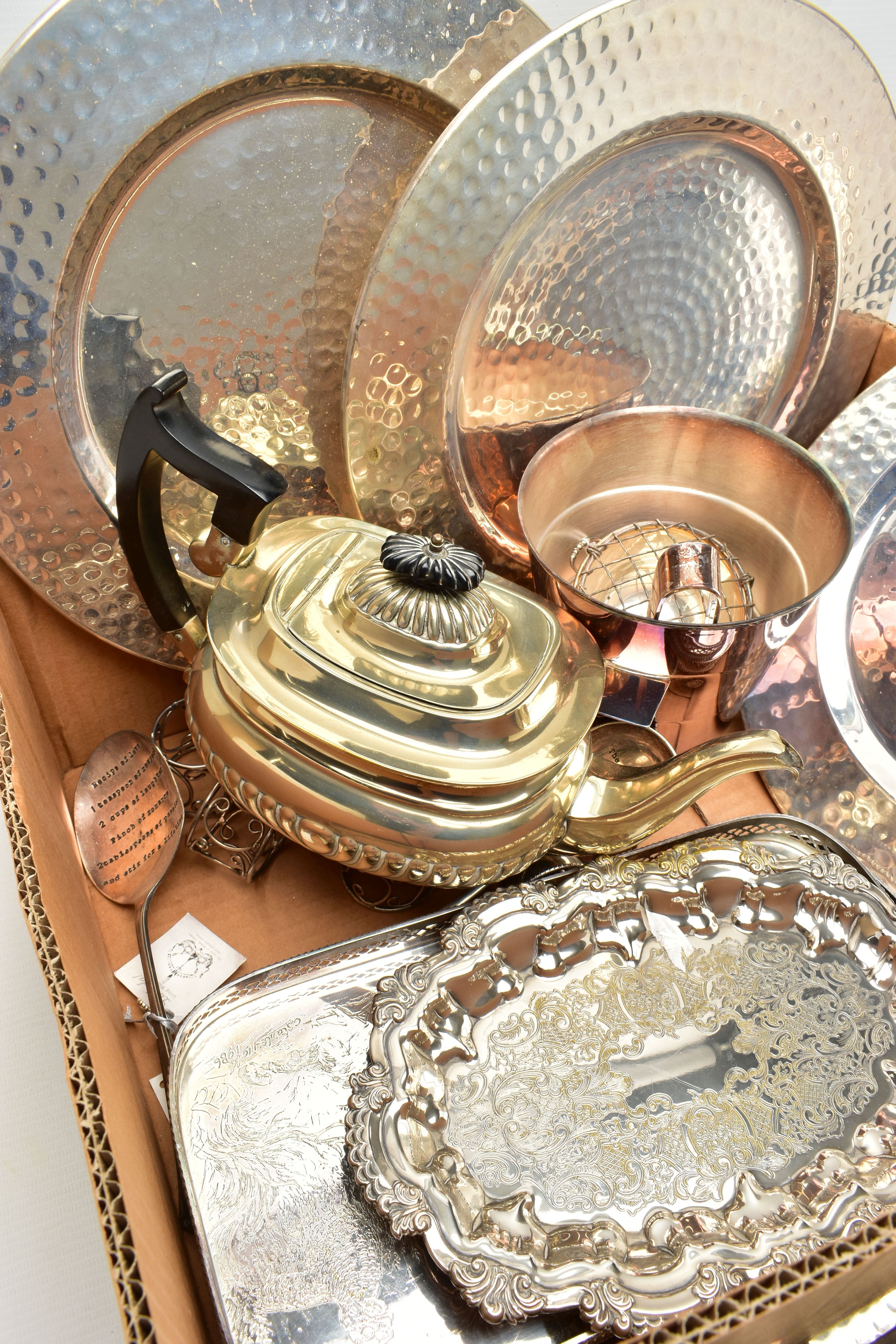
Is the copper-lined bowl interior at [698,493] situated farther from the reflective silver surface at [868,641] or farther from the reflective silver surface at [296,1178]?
the reflective silver surface at [296,1178]

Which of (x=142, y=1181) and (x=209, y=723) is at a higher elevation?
(x=209, y=723)

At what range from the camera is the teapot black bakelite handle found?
1.63ft

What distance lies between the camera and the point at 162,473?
562mm

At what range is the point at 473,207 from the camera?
61 centimetres

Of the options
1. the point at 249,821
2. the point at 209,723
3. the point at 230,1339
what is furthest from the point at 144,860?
the point at 230,1339

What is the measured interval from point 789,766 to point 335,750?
0.27 meters

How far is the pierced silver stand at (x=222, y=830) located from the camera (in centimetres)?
67

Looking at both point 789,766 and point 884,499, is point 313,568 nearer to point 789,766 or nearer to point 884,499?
point 789,766

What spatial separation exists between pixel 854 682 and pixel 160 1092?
1.96ft

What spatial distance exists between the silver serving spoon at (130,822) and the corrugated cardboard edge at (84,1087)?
0.10 m

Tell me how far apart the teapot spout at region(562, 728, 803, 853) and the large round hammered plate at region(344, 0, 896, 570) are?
24 centimetres

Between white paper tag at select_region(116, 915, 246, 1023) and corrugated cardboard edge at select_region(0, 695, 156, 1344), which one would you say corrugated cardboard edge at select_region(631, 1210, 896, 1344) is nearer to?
corrugated cardboard edge at select_region(0, 695, 156, 1344)

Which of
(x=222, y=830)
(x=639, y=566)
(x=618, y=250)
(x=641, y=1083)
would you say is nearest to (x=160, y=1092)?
(x=222, y=830)

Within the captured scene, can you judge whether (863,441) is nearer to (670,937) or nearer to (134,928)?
(670,937)
